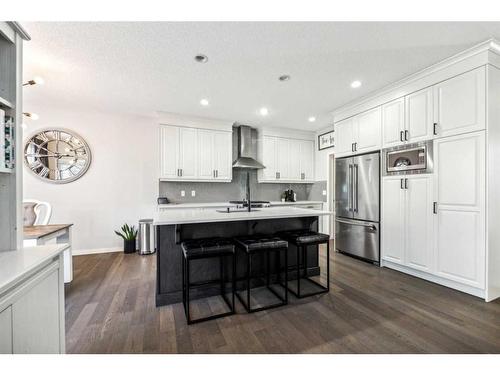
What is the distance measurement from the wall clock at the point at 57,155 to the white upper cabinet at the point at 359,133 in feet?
14.8

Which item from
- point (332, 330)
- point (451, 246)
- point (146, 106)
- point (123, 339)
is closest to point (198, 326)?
point (123, 339)

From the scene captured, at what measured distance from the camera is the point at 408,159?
9.37 ft

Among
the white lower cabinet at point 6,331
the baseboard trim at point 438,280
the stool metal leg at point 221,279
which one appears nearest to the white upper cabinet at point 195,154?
the stool metal leg at point 221,279

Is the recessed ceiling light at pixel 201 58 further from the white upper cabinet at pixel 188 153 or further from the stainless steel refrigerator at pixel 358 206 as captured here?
the stainless steel refrigerator at pixel 358 206

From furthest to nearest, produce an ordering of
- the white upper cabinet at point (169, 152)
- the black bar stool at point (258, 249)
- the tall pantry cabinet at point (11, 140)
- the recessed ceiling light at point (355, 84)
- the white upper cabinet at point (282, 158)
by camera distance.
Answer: the white upper cabinet at point (282, 158)
the white upper cabinet at point (169, 152)
the recessed ceiling light at point (355, 84)
the black bar stool at point (258, 249)
the tall pantry cabinet at point (11, 140)

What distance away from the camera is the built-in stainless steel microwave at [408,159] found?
266cm

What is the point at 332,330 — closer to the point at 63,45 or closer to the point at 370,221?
the point at 370,221

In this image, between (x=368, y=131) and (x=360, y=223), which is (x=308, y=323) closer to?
(x=360, y=223)

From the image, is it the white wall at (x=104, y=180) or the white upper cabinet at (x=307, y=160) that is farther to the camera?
the white upper cabinet at (x=307, y=160)

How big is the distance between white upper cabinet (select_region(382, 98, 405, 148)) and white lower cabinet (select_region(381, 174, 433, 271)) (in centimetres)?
51

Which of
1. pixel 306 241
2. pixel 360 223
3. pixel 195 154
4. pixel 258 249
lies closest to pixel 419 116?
pixel 360 223

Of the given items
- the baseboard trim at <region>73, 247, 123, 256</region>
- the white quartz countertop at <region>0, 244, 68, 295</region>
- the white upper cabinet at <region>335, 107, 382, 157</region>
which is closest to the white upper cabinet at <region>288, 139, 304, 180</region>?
the white upper cabinet at <region>335, 107, 382, 157</region>

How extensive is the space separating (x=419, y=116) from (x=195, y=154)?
3577mm

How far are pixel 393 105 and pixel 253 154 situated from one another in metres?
2.82
